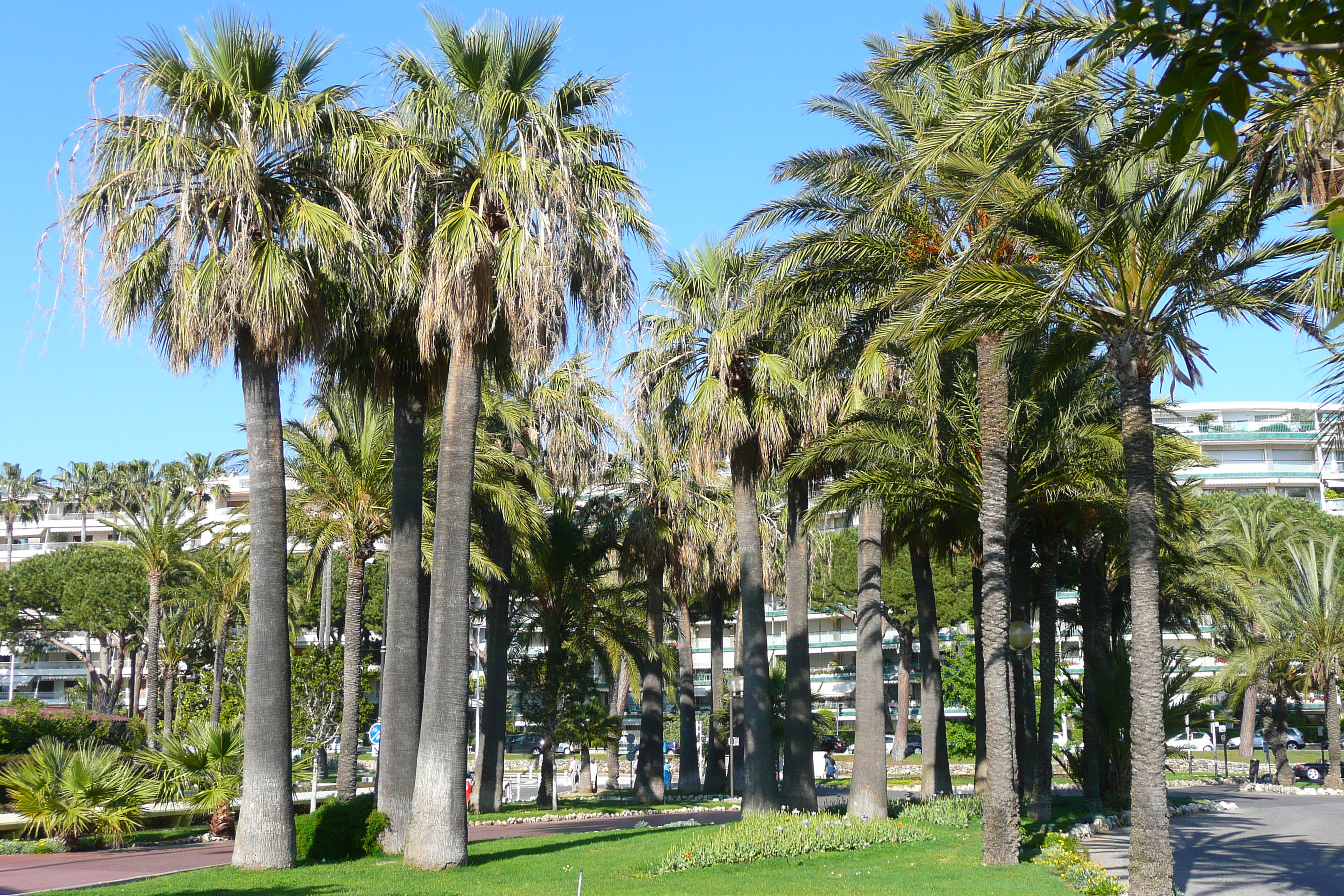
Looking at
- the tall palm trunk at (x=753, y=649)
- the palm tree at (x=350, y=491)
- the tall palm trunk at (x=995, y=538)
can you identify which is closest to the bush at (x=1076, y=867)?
the tall palm trunk at (x=995, y=538)

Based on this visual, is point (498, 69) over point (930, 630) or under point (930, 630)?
over

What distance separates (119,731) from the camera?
3588cm

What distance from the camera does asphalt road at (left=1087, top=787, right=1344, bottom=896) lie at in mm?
13125

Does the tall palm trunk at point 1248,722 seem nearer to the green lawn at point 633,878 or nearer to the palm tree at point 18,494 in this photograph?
the green lawn at point 633,878

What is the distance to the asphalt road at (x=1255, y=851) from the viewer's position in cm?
1312

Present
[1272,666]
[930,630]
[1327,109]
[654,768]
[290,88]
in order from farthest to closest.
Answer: [1272,666] < [654,768] < [930,630] < [290,88] < [1327,109]

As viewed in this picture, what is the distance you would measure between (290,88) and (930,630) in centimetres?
1892

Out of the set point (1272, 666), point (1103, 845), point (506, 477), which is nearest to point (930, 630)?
point (1103, 845)

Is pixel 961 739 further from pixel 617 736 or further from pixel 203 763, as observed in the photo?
pixel 203 763

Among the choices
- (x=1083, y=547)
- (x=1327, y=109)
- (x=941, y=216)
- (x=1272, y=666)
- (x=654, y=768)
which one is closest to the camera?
(x=1327, y=109)

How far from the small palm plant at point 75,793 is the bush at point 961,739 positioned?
3823 cm

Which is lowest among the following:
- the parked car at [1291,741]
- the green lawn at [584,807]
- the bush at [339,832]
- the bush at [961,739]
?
the parked car at [1291,741]

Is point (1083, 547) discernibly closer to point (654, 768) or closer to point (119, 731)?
point (654, 768)

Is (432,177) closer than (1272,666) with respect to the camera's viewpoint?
Yes
